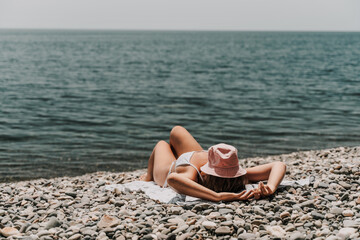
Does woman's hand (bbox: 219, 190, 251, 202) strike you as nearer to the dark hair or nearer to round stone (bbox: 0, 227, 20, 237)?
the dark hair

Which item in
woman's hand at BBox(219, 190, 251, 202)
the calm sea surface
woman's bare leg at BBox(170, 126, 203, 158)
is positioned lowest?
the calm sea surface

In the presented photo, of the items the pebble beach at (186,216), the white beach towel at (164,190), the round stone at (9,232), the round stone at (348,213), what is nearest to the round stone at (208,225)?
the pebble beach at (186,216)

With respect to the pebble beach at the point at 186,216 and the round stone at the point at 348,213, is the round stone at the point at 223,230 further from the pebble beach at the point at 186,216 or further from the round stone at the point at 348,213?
the round stone at the point at 348,213

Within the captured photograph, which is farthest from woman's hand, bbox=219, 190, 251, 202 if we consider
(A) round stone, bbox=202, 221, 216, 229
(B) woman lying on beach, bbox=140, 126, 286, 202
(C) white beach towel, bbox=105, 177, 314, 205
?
(A) round stone, bbox=202, 221, 216, 229

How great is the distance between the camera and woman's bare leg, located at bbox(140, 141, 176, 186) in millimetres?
6754

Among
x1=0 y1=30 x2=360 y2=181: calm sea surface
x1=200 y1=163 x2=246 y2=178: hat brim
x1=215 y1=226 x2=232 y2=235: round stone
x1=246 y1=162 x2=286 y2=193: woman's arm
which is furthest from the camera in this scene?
x1=0 y1=30 x2=360 y2=181: calm sea surface

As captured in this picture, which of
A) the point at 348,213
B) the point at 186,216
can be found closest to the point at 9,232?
the point at 186,216

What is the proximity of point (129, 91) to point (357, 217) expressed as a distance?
854 inches

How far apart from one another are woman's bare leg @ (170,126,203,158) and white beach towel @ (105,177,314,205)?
0.76 m

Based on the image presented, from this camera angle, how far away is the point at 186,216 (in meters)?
5.11

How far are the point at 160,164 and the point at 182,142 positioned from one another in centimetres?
55

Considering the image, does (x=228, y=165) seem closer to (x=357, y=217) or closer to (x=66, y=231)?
(x=357, y=217)

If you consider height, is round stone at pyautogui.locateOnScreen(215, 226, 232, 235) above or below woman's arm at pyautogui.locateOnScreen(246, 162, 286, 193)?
below

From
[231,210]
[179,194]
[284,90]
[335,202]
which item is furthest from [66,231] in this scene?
[284,90]
